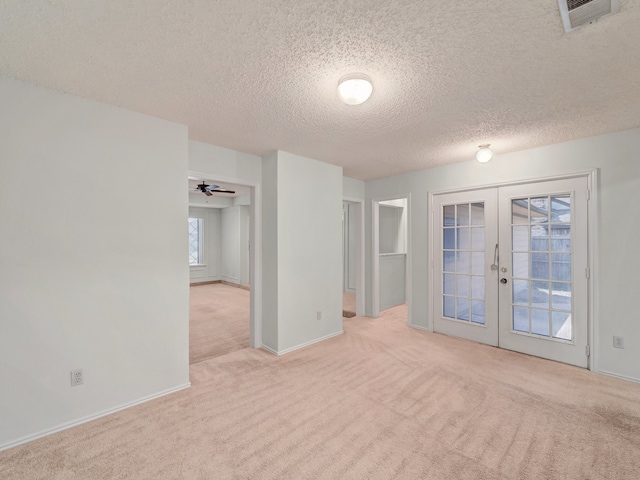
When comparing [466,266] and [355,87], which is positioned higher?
[355,87]

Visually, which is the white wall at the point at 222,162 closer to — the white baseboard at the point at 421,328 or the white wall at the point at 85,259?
the white wall at the point at 85,259

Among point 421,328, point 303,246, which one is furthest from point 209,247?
point 421,328

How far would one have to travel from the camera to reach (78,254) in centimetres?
225

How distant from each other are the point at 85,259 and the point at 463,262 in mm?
4297

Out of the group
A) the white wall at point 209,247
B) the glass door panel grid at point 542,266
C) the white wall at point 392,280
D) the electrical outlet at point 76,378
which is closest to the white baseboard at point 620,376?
the glass door panel grid at point 542,266

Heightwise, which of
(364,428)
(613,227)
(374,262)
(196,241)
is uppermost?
(613,227)

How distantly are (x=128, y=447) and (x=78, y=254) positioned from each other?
1.44 metres

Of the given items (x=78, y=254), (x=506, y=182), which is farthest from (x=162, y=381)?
(x=506, y=182)

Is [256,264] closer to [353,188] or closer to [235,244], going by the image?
[353,188]

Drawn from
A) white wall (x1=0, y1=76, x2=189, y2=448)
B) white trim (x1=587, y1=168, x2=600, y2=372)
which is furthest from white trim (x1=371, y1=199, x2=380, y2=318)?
white wall (x1=0, y1=76, x2=189, y2=448)

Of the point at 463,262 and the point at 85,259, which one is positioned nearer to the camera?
the point at 85,259

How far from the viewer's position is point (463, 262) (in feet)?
13.6

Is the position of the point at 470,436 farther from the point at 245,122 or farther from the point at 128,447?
the point at 245,122

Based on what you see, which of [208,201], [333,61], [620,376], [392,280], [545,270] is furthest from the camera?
[208,201]
